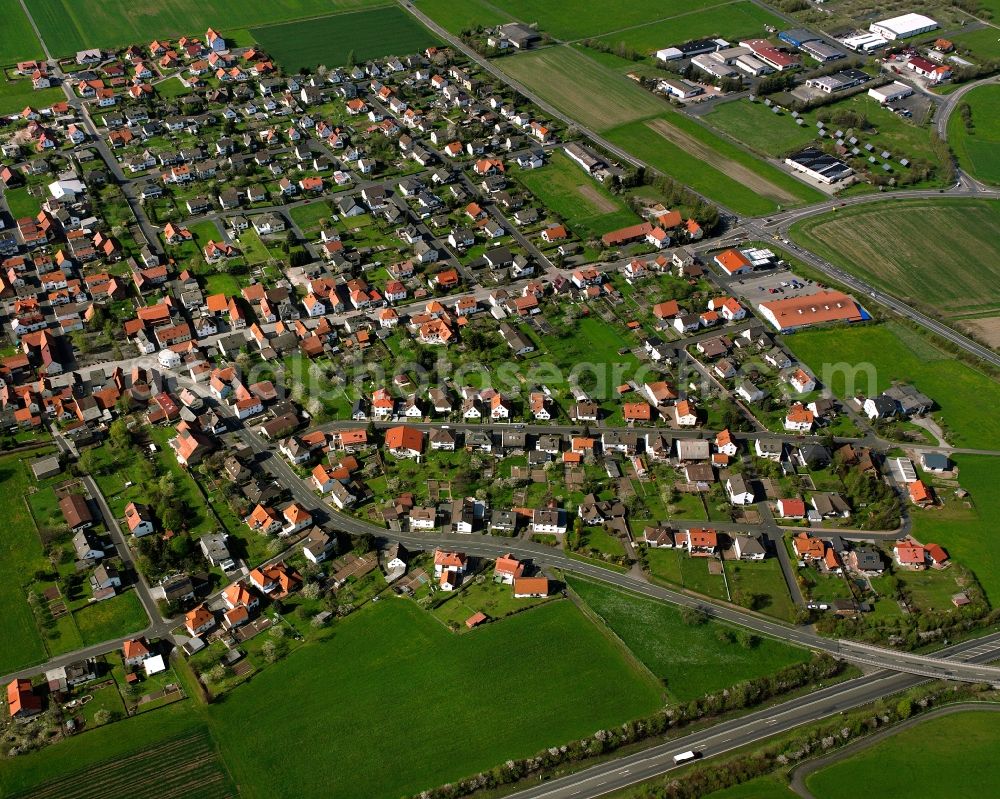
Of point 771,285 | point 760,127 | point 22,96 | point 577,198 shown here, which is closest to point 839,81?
point 760,127

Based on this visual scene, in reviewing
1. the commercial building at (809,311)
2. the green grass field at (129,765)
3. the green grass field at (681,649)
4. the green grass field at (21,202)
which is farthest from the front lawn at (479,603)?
the green grass field at (21,202)

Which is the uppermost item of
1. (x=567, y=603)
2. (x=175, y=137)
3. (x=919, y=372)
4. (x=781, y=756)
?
(x=175, y=137)

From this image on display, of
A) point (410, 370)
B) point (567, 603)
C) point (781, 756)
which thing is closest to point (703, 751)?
point (781, 756)

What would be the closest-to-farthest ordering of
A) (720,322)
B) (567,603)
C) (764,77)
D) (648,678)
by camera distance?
(648,678)
(567,603)
(720,322)
(764,77)

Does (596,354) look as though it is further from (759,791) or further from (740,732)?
(759,791)

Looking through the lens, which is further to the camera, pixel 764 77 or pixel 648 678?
pixel 764 77

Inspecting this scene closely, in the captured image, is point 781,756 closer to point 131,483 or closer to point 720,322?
point 720,322
